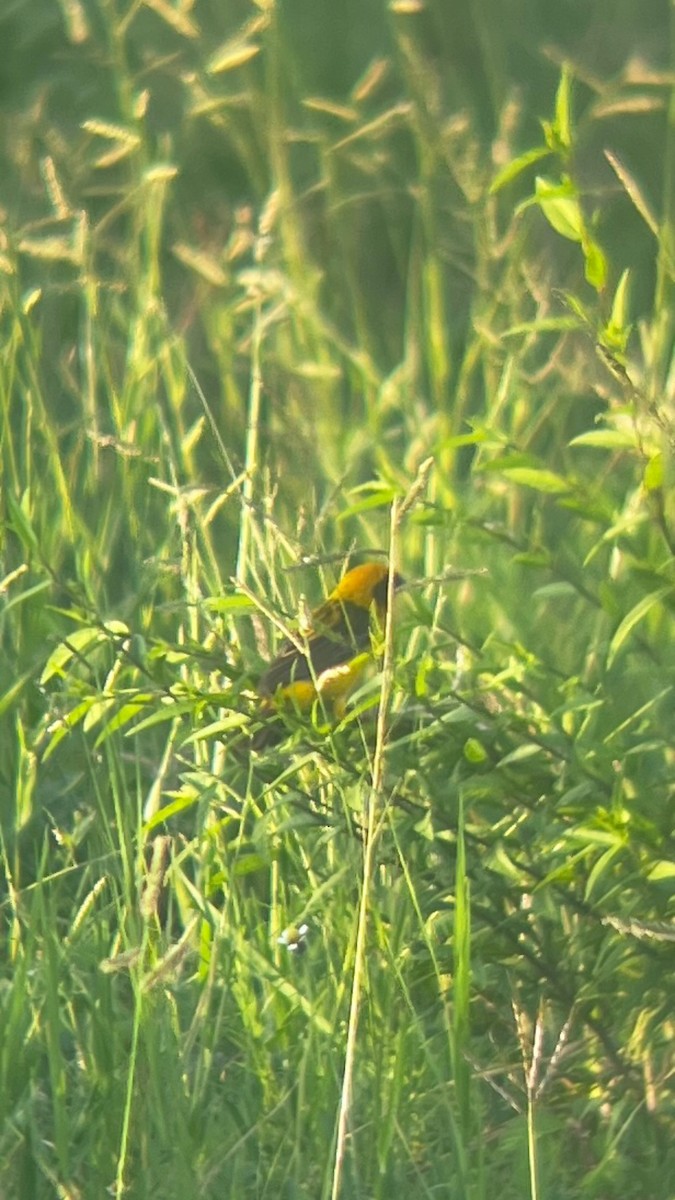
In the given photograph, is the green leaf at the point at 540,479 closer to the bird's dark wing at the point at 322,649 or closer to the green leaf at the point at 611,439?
the green leaf at the point at 611,439

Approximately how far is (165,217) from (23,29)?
0.70 meters

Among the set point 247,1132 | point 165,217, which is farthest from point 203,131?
point 247,1132

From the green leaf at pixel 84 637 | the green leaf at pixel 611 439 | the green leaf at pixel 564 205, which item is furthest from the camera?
the green leaf at pixel 84 637

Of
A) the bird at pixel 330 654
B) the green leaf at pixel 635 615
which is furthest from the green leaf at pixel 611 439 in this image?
the bird at pixel 330 654

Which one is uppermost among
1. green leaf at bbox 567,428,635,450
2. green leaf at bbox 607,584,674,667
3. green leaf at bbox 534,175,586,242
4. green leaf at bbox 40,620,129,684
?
green leaf at bbox 534,175,586,242

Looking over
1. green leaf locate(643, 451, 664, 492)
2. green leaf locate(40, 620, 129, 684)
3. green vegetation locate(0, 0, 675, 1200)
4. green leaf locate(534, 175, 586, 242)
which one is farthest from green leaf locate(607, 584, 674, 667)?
green leaf locate(40, 620, 129, 684)

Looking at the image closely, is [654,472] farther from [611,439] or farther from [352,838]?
[352,838]

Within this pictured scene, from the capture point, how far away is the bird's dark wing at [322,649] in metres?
2.78

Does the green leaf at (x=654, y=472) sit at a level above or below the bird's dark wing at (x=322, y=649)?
above

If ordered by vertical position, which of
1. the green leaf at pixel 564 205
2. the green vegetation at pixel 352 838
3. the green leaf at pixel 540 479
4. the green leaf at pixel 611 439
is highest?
the green leaf at pixel 564 205

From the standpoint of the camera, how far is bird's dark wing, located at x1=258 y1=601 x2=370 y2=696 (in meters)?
2.78

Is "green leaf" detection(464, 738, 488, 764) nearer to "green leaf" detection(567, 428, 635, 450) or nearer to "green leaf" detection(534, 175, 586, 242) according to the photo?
"green leaf" detection(567, 428, 635, 450)

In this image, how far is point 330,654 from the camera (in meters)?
3.57

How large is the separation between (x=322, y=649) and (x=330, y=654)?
0.03 meters
